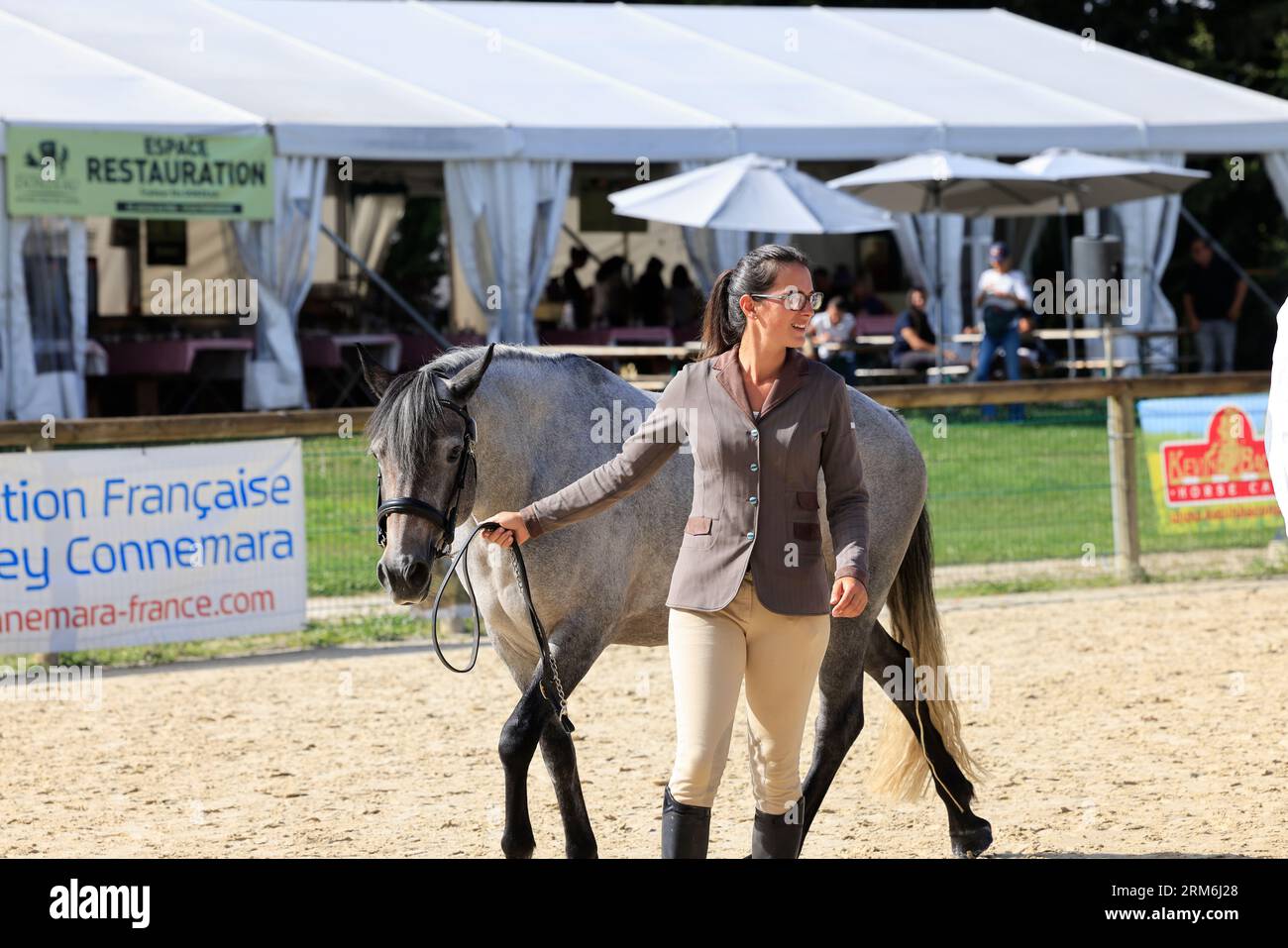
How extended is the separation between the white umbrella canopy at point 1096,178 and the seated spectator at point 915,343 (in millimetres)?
1603

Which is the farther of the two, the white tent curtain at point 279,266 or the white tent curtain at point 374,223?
the white tent curtain at point 374,223

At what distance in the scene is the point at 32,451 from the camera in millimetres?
9086

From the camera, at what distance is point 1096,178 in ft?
62.3

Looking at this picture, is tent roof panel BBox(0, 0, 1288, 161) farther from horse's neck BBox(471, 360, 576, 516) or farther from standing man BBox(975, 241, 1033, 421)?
horse's neck BBox(471, 360, 576, 516)

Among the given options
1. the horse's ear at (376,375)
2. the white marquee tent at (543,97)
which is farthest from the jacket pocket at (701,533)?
the white marquee tent at (543,97)

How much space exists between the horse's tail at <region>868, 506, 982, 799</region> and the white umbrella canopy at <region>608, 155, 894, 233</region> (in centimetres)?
1010

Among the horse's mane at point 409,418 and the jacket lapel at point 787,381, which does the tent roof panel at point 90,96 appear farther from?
the jacket lapel at point 787,381

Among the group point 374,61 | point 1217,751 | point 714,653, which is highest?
point 374,61

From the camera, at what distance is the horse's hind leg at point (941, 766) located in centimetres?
566

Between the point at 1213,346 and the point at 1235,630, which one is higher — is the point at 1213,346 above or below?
above

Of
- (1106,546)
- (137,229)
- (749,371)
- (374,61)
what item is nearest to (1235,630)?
(1106,546)

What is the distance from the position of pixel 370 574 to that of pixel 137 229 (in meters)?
12.5

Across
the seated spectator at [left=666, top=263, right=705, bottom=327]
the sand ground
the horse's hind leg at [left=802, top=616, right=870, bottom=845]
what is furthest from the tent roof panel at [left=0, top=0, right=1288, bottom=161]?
the horse's hind leg at [left=802, top=616, right=870, bottom=845]
